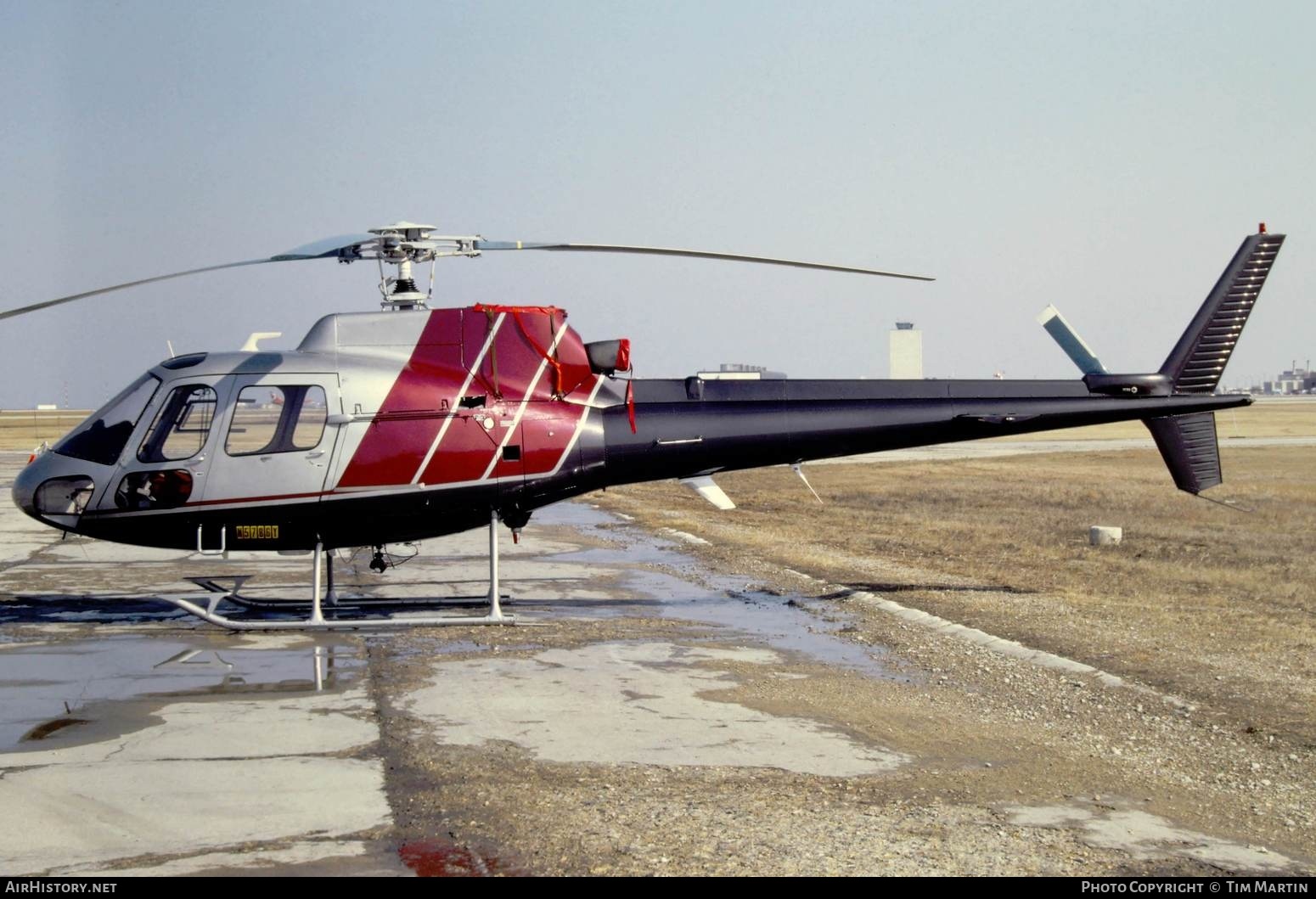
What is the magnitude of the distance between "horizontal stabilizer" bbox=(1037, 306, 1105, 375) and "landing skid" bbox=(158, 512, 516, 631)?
7108 millimetres

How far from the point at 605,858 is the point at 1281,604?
1073cm

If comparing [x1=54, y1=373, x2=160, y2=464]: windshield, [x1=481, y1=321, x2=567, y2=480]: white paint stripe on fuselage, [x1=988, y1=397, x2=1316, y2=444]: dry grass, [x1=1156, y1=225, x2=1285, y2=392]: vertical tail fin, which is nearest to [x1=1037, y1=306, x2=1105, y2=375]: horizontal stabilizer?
[x1=1156, y1=225, x2=1285, y2=392]: vertical tail fin

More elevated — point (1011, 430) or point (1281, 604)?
point (1011, 430)

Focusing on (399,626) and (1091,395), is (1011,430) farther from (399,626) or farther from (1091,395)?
(399,626)

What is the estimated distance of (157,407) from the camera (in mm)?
12602

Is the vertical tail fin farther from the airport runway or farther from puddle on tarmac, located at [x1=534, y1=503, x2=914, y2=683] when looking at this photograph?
puddle on tarmac, located at [x1=534, y1=503, x2=914, y2=683]

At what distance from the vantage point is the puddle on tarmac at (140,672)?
948 cm

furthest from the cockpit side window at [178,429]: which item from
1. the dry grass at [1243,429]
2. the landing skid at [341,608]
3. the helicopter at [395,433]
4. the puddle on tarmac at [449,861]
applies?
the dry grass at [1243,429]

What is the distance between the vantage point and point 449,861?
6160mm

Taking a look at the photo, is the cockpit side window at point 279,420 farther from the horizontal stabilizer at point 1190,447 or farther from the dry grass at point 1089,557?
the horizontal stabilizer at point 1190,447

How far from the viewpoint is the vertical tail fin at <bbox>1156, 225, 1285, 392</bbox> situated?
46.4ft

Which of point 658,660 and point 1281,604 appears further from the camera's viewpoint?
point 1281,604
